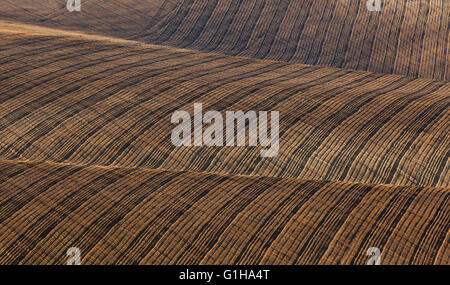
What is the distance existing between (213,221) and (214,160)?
3.55ft

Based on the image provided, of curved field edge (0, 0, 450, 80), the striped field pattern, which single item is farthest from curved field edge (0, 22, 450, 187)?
curved field edge (0, 0, 450, 80)

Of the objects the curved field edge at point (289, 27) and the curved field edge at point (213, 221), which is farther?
the curved field edge at point (289, 27)

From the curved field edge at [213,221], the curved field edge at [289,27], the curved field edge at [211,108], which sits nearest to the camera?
the curved field edge at [213,221]

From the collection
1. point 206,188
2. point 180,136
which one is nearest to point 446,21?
point 180,136

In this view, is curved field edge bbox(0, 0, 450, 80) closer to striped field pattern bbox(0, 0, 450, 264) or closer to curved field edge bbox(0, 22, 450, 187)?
striped field pattern bbox(0, 0, 450, 264)

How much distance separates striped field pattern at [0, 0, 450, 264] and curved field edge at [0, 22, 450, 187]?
0.05ft

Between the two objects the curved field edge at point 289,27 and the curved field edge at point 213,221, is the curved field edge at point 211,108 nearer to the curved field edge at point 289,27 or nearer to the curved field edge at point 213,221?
the curved field edge at point 213,221

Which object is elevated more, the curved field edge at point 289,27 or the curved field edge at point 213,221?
the curved field edge at point 289,27

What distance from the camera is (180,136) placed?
404 cm

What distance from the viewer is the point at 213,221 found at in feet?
9.14

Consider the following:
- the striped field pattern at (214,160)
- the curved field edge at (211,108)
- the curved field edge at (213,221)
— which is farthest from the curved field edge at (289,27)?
the curved field edge at (213,221)

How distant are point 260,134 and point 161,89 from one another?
1249mm

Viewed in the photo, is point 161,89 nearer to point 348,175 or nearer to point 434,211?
point 348,175

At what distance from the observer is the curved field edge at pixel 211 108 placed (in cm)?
373
